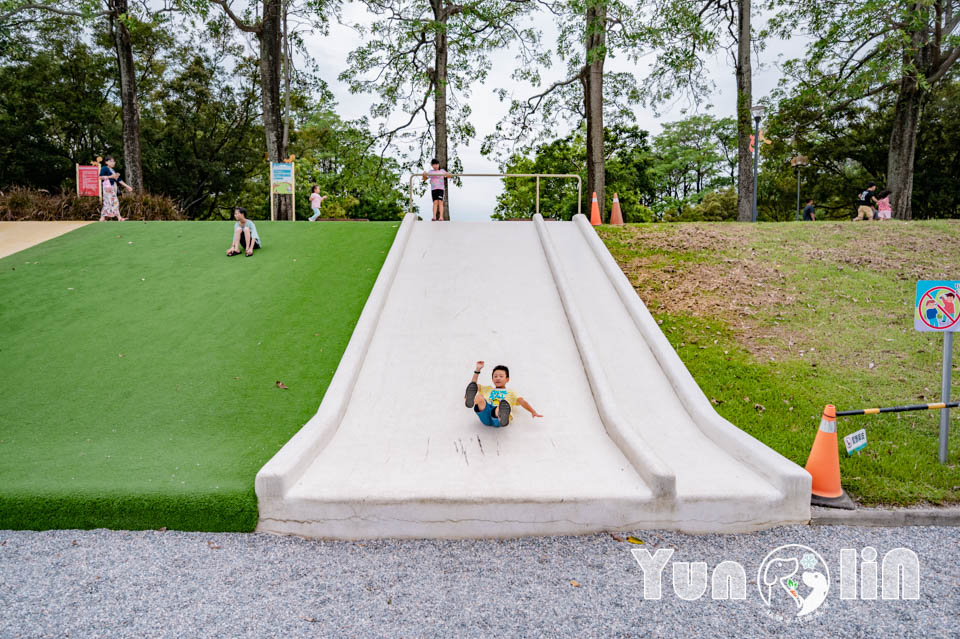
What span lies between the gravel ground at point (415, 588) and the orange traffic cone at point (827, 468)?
0.35 m

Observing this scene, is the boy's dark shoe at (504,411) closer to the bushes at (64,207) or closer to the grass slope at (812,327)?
the grass slope at (812,327)

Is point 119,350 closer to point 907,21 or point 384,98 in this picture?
point 384,98

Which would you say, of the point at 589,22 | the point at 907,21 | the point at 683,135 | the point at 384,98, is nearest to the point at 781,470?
the point at 589,22

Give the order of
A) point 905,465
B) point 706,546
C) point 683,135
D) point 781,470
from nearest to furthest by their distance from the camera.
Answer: point 706,546 → point 781,470 → point 905,465 → point 683,135

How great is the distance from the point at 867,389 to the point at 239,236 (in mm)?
10420

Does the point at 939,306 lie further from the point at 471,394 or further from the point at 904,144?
the point at 904,144

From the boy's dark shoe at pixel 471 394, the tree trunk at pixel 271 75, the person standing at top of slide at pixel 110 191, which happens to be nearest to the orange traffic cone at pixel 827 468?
the boy's dark shoe at pixel 471 394

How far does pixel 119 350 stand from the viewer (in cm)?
720

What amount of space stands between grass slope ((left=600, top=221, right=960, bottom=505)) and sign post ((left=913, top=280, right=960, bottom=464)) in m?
0.45

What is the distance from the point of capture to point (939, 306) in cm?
514

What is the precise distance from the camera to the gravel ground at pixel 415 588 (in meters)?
3.25

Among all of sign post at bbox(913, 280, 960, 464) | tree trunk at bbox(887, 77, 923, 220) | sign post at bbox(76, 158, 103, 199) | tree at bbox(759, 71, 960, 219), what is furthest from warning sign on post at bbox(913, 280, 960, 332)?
tree at bbox(759, 71, 960, 219)

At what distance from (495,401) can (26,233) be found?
12541 millimetres

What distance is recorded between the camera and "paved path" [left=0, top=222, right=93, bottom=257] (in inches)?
440
